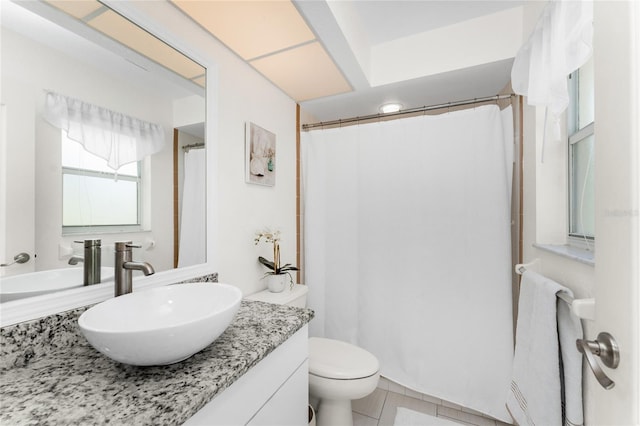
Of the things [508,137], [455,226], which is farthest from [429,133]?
[455,226]

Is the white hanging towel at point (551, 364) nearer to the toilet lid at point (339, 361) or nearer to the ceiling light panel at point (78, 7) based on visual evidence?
the toilet lid at point (339, 361)

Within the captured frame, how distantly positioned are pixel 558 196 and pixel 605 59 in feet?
3.49

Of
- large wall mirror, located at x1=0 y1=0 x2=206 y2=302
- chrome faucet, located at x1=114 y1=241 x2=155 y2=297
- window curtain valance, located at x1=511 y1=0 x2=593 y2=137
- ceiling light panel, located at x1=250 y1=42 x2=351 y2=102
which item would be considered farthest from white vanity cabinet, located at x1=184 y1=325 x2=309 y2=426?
ceiling light panel, located at x1=250 y1=42 x2=351 y2=102

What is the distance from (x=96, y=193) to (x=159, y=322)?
1.67 feet

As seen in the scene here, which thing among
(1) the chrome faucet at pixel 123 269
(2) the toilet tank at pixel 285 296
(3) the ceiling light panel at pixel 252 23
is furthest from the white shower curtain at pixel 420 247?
(1) the chrome faucet at pixel 123 269

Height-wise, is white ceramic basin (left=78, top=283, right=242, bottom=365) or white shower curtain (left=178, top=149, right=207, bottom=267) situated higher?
white shower curtain (left=178, top=149, right=207, bottom=267)

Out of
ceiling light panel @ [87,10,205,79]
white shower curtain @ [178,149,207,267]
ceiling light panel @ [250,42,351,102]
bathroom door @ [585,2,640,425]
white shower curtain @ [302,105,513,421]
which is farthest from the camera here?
white shower curtain @ [302,105,513,421]

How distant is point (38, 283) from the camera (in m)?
0.79

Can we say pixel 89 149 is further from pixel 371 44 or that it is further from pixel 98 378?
pixel 371 44

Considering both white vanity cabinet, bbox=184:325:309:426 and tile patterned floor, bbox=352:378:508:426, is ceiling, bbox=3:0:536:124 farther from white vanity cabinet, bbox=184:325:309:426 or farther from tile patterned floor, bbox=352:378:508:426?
tile patterned floor, bbox=352:378:508:426

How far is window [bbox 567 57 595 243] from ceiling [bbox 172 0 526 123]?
0.52 m

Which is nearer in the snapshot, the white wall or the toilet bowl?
the toilet bowl

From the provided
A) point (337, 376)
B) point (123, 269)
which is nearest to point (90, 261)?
point (123, 269)

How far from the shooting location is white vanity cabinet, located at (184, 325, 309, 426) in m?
0.66
